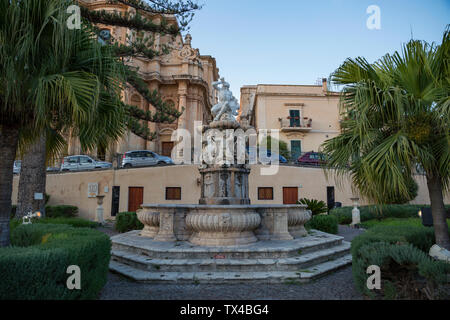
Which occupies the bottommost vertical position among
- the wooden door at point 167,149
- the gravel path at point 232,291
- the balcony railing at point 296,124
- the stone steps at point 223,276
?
the gravel path at point 232,291

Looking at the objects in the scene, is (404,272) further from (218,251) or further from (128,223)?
(128,223)

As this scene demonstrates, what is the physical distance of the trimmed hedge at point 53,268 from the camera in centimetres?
290

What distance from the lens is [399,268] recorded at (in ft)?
11.5

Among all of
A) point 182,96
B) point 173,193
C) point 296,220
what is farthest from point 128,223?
point 182,96

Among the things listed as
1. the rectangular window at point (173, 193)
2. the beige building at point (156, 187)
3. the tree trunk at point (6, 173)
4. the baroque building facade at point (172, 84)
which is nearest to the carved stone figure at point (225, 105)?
the tree trunk at point (6, 173)

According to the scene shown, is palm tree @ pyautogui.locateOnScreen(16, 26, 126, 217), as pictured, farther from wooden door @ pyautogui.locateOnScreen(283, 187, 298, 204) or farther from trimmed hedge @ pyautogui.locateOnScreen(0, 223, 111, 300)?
wooden door @ pyautogui.locateOnScreen(283, 187, 298, 204)

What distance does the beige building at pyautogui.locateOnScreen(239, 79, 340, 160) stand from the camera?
28172mm

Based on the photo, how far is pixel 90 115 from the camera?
391 cm

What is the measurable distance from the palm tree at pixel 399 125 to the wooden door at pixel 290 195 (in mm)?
15418

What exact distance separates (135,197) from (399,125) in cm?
1765

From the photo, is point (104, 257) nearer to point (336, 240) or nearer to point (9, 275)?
point (9, 275)

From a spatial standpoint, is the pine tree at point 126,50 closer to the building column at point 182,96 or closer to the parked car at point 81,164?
the parked car at point 81,164
